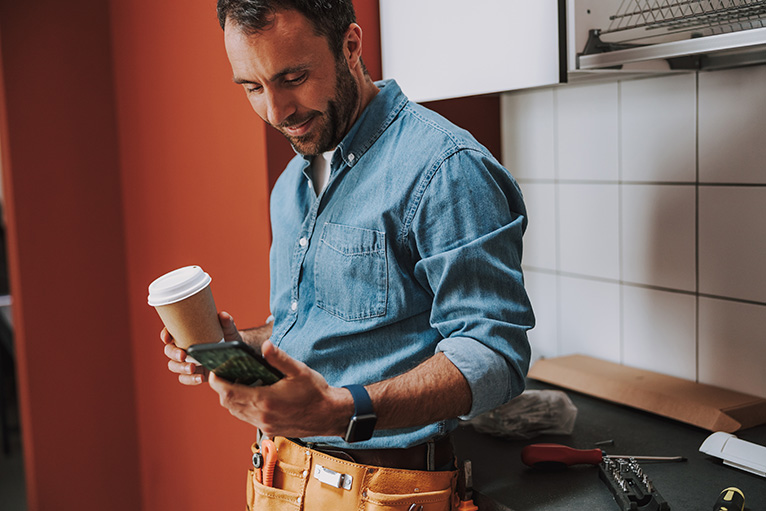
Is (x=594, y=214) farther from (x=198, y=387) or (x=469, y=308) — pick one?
(x=198, y=387)

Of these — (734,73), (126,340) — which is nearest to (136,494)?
(126,340)

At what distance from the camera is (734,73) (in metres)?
1.30

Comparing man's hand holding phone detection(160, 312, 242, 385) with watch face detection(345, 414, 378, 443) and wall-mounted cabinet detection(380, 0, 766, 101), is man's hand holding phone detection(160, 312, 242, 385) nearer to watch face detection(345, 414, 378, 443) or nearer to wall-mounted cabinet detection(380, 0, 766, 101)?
watch face detection(345, 414, 378, 443)

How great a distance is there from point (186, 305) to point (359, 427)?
0.98 ft

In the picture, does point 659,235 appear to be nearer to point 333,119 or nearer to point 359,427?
point 333,119

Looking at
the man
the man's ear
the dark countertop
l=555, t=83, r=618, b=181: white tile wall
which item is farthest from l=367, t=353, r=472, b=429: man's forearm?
l=555, t=83, r=618, b=181: white tile wall

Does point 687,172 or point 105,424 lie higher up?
point 687,172

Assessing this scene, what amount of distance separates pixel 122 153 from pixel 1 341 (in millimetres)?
1835

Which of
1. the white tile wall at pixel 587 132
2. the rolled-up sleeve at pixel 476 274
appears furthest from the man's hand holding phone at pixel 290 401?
the white tile wall at pixel 587 132

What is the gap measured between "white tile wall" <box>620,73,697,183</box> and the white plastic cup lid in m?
0.93

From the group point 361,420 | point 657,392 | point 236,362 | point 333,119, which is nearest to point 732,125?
point 657,392

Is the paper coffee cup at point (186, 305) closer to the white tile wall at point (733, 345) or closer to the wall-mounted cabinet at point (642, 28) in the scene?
the wall-mounted cabinet at point (642, 28)

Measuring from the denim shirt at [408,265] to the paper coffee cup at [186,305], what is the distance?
0.55 feet

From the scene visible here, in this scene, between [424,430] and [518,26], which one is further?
[518,26]
